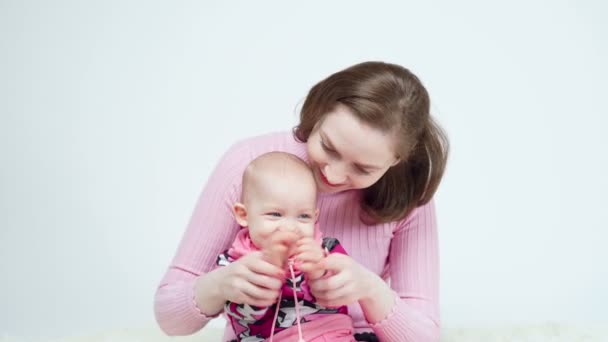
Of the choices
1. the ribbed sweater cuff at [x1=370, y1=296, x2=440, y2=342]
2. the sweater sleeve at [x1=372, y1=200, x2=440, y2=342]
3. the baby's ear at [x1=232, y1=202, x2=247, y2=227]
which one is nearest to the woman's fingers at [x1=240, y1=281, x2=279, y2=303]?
the baby's ear at [x1=232, y1=202, x2=247, y2=227]

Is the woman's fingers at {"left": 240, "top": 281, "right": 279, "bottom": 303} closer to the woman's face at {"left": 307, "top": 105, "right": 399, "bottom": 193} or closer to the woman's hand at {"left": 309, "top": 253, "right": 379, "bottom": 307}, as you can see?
the woman's hand at {"left": 309, "top": 253, "right": 379, "bottom": 307}

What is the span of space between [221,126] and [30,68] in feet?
3.01

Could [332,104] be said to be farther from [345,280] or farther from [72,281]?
[72,281]

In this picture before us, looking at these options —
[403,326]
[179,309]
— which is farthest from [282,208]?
[403,326]

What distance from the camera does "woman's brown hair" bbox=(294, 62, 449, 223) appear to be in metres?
2.13

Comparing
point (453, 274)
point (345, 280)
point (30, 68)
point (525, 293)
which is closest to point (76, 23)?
point (30, 68)

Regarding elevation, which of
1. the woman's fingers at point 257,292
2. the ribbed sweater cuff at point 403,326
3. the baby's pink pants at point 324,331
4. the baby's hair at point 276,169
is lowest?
the ribbed sweater cuff at point 403,326

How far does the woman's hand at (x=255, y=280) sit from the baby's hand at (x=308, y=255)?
5cm

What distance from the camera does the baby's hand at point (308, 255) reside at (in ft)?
6.25

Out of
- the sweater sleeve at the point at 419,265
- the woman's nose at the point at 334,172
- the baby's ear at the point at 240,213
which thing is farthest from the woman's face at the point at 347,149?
the sweater sleeve at the point at 419,265

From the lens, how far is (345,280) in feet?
6.55

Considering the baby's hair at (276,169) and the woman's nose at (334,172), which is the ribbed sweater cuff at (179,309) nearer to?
the baby's hair at (276,169)

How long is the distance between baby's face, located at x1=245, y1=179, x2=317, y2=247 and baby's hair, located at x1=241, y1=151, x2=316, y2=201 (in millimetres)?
22

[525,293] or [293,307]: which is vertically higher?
[293,307]
